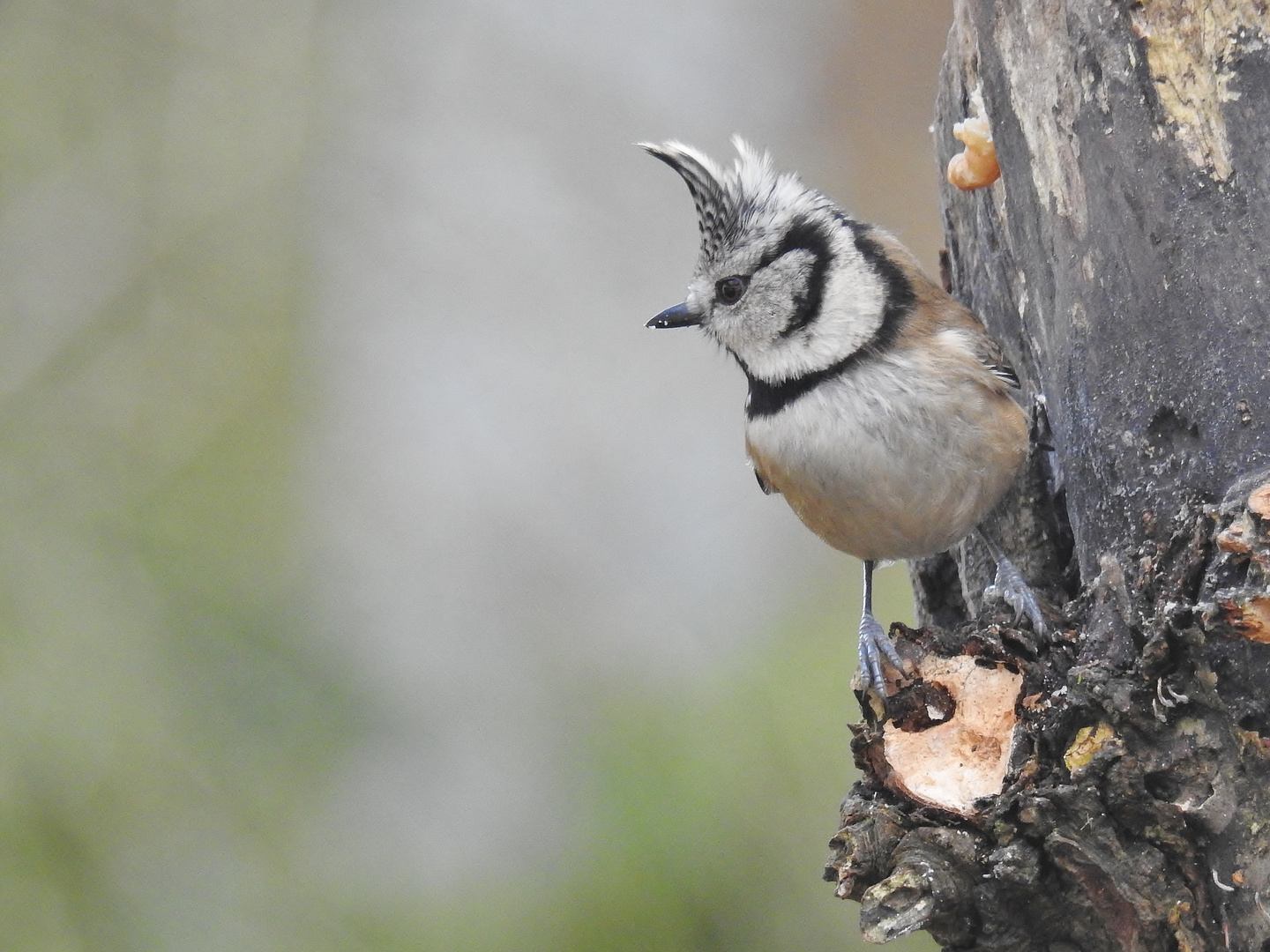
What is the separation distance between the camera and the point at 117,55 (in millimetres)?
4699

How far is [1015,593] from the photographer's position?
253cm

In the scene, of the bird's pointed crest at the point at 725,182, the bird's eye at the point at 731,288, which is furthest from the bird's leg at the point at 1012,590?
the bird's pointed crest at the point at 725,182

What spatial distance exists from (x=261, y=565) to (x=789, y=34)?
425 cm

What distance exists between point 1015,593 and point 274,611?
244 centimetres

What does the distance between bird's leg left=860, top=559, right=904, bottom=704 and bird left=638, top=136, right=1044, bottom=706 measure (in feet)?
0.03

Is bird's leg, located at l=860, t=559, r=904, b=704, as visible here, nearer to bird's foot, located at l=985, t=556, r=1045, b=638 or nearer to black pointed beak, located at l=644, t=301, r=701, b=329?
bird's foot, located at l=985, t=556, r=1045, b=638

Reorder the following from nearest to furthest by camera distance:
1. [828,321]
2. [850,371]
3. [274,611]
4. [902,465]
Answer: [902,465]
[850,371]
[828,321]
[274,611]

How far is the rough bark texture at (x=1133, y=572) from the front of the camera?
190cm

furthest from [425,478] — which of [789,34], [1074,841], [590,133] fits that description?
[1074,841]

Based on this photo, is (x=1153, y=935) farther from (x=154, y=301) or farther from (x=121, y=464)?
(x=154, y=301)

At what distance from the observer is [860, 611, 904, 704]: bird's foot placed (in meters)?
2.31

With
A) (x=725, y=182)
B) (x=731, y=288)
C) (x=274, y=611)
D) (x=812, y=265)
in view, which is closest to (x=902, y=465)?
(x=812, y=265)

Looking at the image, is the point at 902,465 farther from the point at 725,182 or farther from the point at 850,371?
the point at 725,182

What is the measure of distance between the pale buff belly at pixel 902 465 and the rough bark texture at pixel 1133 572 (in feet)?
1.14
